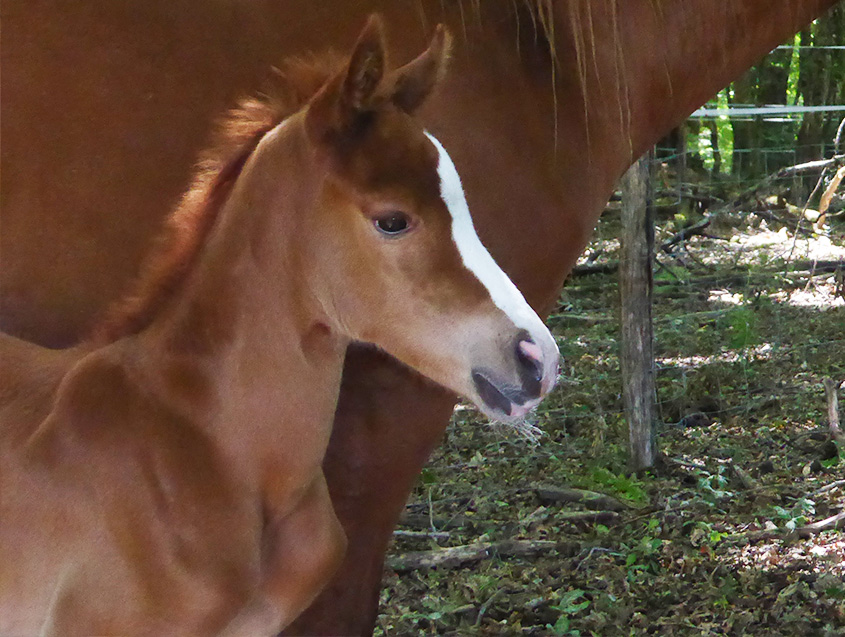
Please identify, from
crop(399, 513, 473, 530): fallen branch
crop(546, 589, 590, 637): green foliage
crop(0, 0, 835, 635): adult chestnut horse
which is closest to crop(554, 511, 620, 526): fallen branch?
crop(399, 513, 473, 530): fallen branch

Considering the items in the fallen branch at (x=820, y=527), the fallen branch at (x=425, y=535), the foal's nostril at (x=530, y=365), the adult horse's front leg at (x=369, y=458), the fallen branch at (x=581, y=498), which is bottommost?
the fallen branch at (x=581, y=498)

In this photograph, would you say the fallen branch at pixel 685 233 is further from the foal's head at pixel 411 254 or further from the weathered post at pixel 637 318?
the foal's head at pixel 411 254

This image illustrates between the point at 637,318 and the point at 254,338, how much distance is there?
2902 millimetres

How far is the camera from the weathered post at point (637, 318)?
427 centimetres

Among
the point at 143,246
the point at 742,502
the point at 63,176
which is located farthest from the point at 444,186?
the point at 742,502

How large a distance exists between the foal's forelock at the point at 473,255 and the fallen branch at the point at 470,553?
2032 millimetres

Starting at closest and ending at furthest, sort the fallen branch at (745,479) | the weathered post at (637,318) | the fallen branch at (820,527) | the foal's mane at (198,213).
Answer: the foal's mane at (198,213), the fallen branch at (820,527), the fallen branch at (745,479), the weathered post at (637,318)

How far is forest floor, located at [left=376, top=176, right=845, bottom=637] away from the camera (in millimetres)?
3135

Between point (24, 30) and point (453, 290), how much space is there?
1143 mm

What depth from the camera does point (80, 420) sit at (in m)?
1.73

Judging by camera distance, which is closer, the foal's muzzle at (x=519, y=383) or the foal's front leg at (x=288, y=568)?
the foal's muzzle at (x=519, y=383)

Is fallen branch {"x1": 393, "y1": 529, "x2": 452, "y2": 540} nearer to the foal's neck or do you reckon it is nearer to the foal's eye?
the foal's neck

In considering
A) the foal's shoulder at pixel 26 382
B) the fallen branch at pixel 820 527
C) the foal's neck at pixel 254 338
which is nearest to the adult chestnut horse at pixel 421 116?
the foal's shoulder at pixel 26 382

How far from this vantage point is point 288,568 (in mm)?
1811
